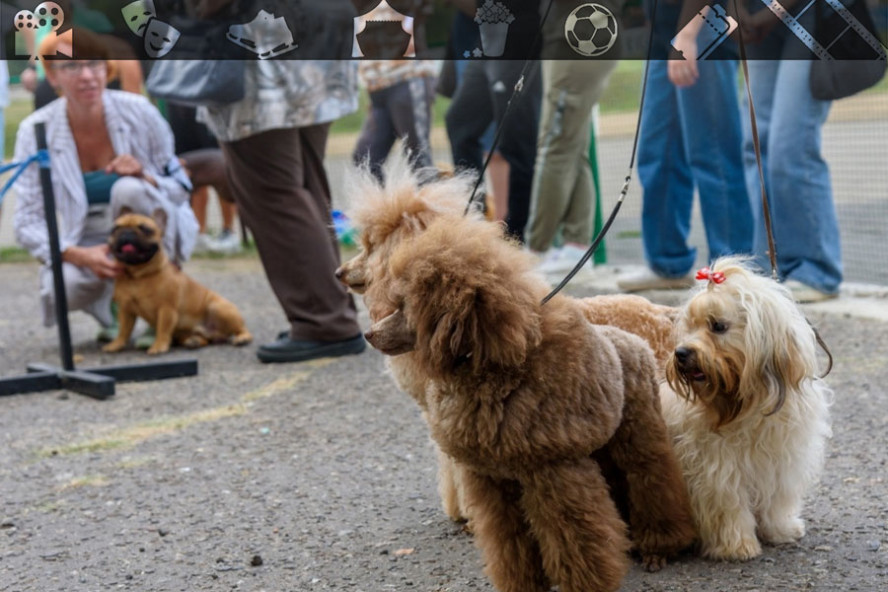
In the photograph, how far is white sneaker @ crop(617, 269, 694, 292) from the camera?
24.2 ft

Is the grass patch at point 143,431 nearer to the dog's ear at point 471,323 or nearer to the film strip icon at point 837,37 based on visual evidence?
the dog's ear at point 471,323

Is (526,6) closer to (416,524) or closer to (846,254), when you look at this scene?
(416,524)

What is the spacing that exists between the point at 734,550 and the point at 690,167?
3978mm

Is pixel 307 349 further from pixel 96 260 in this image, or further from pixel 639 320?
pixel 639 320

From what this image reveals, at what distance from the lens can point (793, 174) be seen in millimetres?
6402

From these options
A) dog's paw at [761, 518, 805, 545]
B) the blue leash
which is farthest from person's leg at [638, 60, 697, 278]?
dog's paw at [761, 518, 805, 545]

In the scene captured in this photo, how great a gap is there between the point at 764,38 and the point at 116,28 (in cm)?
558

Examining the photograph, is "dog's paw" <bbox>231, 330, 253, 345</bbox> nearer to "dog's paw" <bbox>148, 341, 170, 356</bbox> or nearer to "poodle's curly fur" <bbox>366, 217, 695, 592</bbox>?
"dog's paw" <bbox>148, 341, 170, 356</bbox>

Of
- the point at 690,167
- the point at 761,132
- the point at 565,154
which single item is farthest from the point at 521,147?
the point at 761,132

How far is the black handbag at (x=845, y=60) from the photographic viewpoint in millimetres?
5047

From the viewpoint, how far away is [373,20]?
624 cm

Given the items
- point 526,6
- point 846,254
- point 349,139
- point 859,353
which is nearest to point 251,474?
point 526,6

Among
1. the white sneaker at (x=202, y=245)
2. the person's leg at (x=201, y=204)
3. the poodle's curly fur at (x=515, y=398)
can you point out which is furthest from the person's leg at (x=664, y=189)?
the white sneaker at (x=202, y=245)

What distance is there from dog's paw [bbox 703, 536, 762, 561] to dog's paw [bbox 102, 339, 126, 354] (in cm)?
470
